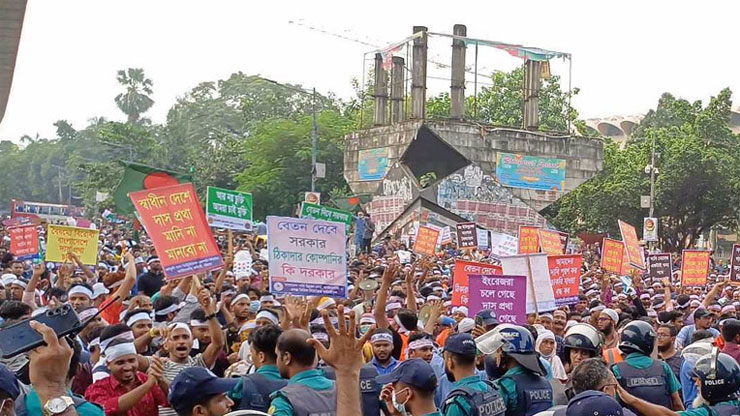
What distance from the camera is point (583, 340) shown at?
6.98m

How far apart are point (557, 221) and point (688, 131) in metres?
8.58

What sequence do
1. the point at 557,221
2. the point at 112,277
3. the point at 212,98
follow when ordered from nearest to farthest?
the point at 112,277 < the point at 557,221 < the point at 212,98

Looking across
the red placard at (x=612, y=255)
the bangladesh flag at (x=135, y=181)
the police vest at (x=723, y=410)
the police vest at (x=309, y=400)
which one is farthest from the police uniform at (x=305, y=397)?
the red placard at (x=612, y=255)

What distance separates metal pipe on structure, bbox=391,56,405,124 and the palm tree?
90.7 m

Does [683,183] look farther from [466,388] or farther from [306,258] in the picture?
[466,388]

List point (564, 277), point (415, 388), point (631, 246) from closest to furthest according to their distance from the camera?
1. point (415, 388)
2. point (564, 277)
3. point (631, 246)

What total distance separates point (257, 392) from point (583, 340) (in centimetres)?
216

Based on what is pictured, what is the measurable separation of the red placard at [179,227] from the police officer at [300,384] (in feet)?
20.7

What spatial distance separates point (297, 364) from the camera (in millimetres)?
5598

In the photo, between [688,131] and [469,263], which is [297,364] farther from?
[688,131]

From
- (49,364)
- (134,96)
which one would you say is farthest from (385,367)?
(134,96)

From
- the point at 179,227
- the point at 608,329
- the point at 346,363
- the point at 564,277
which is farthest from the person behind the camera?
the point at 564,277

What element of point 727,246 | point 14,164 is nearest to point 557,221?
point 727,246

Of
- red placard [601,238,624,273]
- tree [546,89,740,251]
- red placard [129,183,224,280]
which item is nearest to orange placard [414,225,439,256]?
red placard [601,238,624,273]
